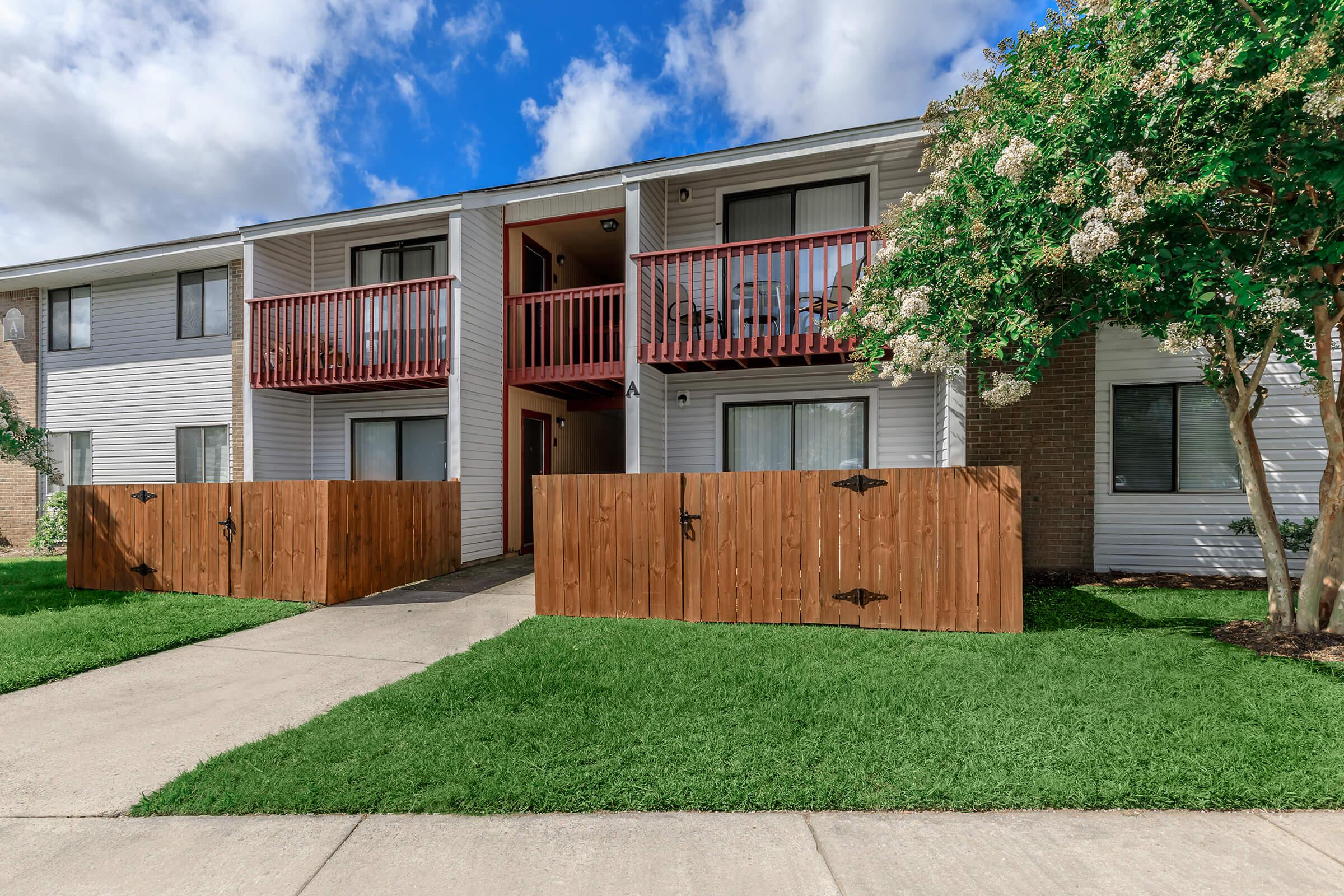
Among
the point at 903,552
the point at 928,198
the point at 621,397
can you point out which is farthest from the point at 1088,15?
the point at 621,397

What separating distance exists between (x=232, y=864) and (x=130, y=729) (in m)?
2.15

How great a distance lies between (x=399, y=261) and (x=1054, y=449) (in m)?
11.4

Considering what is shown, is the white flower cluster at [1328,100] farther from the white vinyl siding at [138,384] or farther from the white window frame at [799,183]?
the white vinyl siding at [138,384]

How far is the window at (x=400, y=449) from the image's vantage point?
1096cm

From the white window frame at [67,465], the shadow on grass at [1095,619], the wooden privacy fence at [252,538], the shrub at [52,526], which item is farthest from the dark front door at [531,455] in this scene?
the white window frame at [67,465]

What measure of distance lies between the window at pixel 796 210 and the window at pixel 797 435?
2637mm

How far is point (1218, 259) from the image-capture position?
4301 millimetres

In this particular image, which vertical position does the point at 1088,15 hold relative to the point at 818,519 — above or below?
above

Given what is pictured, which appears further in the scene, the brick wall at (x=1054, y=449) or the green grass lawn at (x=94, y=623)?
the brick wall at (x=1054, y=449)

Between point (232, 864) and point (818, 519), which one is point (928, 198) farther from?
point (232, 864)

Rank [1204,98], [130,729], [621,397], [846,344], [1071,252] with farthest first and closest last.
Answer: [621,397]
[846,344]
[1071,252]
[1204,98]
[130,729]

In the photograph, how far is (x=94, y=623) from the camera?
6191 mm

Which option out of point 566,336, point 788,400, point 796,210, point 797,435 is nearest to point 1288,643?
point 797,435

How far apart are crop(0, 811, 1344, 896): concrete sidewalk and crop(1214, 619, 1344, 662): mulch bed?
2.73 meters
